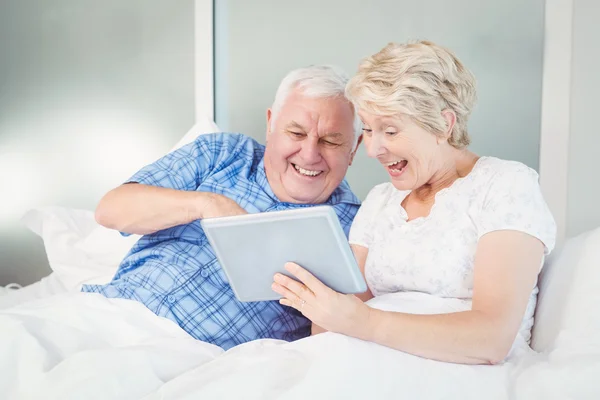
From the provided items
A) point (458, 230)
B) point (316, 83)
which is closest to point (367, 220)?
point (458, 230)

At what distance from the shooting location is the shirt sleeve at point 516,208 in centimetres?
123

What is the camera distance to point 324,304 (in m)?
1.19

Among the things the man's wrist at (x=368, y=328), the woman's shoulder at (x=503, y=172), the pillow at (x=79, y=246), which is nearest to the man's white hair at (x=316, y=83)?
the woman's shoulder at (x=503, y=172)

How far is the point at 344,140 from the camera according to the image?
176 cm

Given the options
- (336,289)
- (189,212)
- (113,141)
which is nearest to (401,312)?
(336,289)

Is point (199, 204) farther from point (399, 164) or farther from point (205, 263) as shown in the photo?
point (399, 164)

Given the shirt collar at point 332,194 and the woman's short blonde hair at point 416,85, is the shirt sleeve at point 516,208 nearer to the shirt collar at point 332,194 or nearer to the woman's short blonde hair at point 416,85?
the woman's short blonde hair at point 416,85

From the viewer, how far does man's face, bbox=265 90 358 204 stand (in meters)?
1.72

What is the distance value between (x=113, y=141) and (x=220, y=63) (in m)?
0.52

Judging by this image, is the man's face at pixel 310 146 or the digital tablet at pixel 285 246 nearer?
the digital tablet at pixel 285 246

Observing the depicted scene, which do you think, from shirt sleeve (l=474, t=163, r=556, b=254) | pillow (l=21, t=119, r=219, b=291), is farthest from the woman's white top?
pillow (l=21, t=119, r=219, b=291)

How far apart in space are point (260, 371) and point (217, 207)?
0.57 meters

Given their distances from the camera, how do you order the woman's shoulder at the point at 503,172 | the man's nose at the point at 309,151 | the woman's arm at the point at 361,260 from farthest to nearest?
the man's nose at the point at 309,151, the woman's arm at the point at 361,260, the woman's shoulder at the point at 503,172

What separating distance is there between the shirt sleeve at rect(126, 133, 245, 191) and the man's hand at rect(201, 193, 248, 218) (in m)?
0.21
